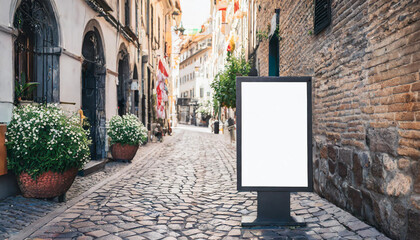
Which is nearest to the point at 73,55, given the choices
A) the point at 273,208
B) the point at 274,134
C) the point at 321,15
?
the point at 321,15

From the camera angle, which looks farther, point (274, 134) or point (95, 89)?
point (95, 89)

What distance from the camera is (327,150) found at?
542 cm

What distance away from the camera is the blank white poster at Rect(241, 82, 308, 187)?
13.5 ft

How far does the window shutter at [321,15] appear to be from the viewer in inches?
213

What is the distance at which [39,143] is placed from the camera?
196 inches

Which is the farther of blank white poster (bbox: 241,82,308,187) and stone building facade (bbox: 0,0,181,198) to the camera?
stone building facade (bbox: 0,0,181,198)

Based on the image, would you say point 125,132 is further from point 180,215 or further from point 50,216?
point 180,215

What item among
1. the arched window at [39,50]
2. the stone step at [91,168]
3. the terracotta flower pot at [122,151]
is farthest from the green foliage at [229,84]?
the arched window at [39,50]

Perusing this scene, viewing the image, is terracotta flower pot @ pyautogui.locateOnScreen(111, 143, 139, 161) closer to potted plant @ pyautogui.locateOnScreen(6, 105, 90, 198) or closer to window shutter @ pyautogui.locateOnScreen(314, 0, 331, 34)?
potted plant @ pyautogui.locateOnScreen(6, 105, 90, 198)

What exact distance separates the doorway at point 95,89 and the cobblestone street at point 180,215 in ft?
10.6

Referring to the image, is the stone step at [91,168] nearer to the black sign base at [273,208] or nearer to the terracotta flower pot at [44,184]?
the terracotta flower pot at [44,184]

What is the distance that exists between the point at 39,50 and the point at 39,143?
9.26 ft

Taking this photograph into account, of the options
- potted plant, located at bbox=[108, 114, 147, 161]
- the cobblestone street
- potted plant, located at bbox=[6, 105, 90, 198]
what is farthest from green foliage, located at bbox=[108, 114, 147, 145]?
potted plant, located at bbox=[6, 105, 90, 198]

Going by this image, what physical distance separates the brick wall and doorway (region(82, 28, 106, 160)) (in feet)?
20.8
